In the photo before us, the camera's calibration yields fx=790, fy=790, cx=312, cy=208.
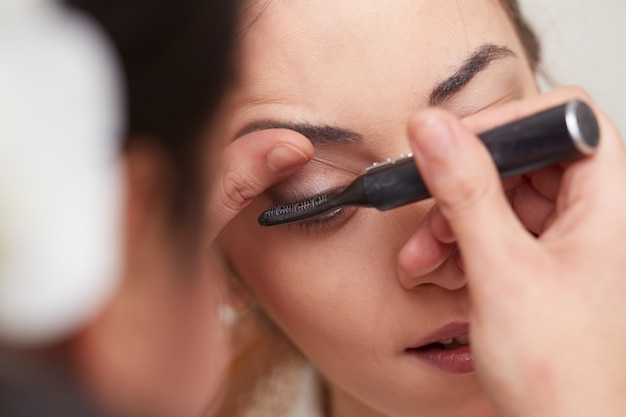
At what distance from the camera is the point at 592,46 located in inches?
50.6

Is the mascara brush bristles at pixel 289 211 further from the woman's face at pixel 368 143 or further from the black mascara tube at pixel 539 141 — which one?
the black mascara tube at pixel 539 141

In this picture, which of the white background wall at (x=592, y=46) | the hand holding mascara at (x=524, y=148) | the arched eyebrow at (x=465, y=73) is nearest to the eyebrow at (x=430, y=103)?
the arched eyebrow at (x=465, y=73)

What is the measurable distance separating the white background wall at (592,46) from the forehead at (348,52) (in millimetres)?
580

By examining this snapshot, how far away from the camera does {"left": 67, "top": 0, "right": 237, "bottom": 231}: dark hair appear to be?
1.23ft

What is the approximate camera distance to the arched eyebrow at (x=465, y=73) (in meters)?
0.71

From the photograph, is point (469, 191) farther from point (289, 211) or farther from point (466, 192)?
point (289, 211)

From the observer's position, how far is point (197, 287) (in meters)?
0.47

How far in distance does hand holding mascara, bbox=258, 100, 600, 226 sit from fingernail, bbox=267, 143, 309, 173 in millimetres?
103

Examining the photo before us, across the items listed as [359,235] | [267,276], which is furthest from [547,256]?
[267,276]

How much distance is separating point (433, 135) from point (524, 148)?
0.07 m

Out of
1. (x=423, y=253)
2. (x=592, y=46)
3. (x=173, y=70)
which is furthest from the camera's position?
(x=592, y=46)

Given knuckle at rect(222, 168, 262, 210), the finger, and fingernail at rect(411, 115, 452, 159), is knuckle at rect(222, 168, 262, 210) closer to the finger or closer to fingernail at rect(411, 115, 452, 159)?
the finger

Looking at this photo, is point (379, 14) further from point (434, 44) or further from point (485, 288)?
point (485, 288)

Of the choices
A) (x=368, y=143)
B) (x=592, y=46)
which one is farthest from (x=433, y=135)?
(x=592, y=46)
